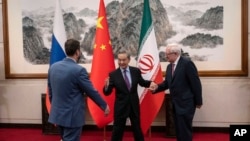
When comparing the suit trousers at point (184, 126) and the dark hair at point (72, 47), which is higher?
the dark hair at point (72, 47)

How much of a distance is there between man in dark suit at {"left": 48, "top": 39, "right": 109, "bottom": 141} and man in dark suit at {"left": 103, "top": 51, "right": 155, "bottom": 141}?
3.42ft

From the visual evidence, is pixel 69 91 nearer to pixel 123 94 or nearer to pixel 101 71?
pixel 123 94

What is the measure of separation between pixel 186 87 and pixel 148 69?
969 millimetres

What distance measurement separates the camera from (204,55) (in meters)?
5.34

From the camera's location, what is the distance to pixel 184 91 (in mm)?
3676

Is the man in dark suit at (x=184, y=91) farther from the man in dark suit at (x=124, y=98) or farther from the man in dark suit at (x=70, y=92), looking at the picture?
the man in dark suit at (x=70, y=92)

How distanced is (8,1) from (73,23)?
1248 millimetres

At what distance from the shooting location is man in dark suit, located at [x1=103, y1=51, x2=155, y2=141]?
411cm

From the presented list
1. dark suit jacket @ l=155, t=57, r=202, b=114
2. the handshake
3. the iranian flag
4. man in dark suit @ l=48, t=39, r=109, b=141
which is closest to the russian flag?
the iranian flag

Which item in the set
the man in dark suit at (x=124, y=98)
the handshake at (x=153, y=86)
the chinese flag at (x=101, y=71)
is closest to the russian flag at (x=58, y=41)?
the chinese flag at (x=101, y=71)

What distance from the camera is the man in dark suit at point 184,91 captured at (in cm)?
365

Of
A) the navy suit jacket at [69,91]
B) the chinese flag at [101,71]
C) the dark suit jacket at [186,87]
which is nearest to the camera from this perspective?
the navy suit jacket at [69,91]

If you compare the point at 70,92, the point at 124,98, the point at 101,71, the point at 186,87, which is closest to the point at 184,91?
the point at 186,87

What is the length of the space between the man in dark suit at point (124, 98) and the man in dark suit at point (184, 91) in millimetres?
589
